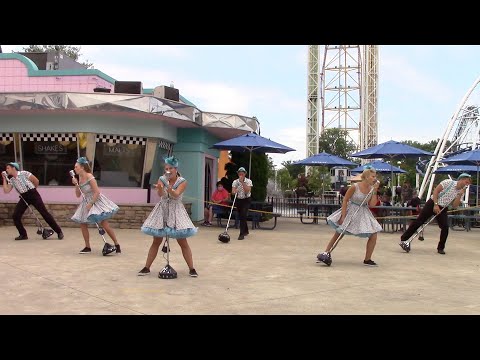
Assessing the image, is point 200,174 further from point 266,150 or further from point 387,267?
point 387,267

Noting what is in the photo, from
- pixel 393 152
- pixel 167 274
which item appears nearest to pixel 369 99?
pixel 393 152

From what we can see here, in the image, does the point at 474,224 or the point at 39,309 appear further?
the point at 474,224

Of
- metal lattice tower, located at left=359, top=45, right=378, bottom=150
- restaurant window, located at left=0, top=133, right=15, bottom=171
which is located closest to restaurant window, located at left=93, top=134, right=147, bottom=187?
restaurant window, located at left=0, top=133, right=15, bottom=171

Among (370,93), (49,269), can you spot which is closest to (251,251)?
(49,269)

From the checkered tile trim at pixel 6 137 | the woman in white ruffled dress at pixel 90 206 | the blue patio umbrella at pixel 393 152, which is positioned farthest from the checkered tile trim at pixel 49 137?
the blue patio umbrella at pixel 393 152

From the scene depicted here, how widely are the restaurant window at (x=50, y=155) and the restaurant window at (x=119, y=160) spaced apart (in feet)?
2.44

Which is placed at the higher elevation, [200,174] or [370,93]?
[370,93]

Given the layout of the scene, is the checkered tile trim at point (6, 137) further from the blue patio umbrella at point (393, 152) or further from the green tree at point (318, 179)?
the green tree at point (318, 179)

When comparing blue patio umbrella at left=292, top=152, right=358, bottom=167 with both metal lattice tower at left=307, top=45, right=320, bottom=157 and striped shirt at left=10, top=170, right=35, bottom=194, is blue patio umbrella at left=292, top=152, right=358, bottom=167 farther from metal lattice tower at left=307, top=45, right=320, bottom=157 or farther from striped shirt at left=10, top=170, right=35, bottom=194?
metal lattice tower at left=307, top=45, right=320, bottom=157

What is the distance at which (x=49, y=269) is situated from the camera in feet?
24.9

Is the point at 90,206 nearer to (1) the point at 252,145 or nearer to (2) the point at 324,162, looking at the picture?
(1) the point at 252,145

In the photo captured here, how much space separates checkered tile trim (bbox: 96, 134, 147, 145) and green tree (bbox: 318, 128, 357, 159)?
167ft

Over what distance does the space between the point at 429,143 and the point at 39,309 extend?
82.2m

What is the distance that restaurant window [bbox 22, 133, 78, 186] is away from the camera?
1481 centimetres
